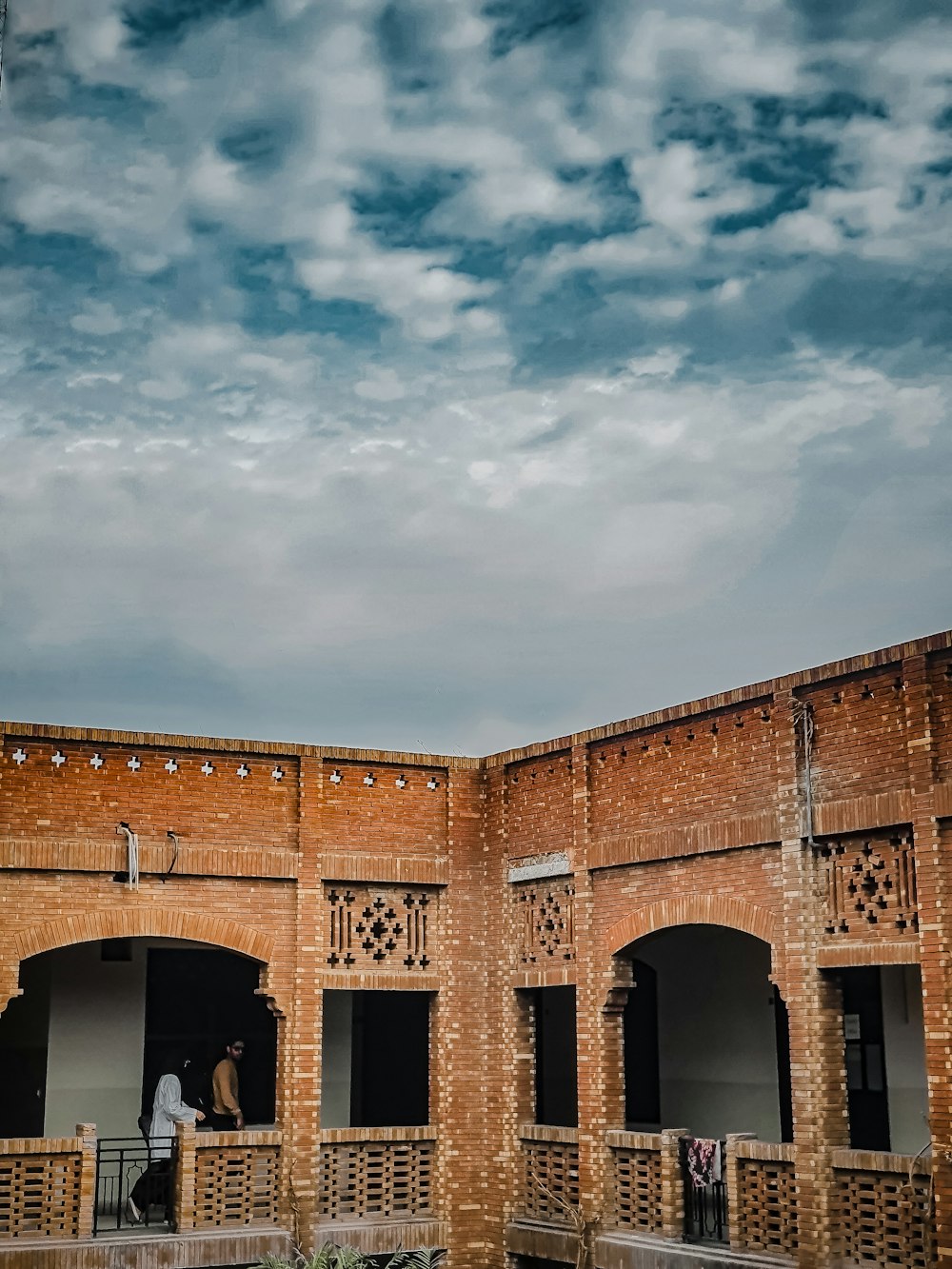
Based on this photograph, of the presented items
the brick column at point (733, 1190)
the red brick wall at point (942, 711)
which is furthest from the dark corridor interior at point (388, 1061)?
the red brick wall at point (942, 711)

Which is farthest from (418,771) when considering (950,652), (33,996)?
(950,652)

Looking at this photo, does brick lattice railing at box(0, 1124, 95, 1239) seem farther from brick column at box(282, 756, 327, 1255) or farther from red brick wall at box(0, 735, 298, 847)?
red brick wall at box(0, 735, 298, 847)

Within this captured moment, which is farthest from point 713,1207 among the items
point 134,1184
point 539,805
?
point 134,1184

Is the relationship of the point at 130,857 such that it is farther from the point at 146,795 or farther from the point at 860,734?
the point at 860,734

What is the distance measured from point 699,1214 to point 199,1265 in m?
4.29

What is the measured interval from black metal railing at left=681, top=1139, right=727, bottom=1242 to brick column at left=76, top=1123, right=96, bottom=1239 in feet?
16.4

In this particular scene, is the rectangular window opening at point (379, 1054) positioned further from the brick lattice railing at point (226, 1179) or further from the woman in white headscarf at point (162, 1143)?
the brick lattice railing at point (226, 1179)

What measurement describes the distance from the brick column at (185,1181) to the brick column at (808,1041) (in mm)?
5301

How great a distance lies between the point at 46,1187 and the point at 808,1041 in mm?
6507

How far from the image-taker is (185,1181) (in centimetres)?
1374

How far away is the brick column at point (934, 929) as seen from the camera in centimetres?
1074

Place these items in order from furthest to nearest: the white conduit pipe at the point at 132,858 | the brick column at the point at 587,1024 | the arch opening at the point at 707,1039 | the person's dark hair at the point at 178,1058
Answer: the person's dark hair at the point at 178,1058 < the arch opening at the point at 707,1039 < the white conduit pipe at the point at 132,858 < the brick column at the point at 587,1024

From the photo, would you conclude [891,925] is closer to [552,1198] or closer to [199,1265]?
[552,1198]

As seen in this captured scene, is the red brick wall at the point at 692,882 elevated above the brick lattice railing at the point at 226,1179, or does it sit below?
above
